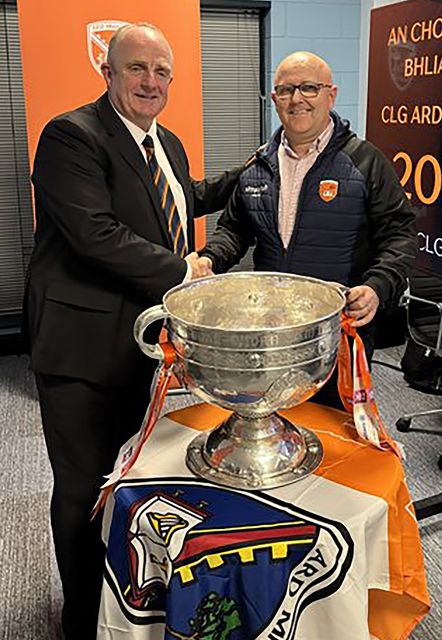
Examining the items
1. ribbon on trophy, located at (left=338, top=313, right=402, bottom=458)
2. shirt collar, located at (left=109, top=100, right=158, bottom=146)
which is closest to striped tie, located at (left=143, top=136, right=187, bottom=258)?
shirt collar, located at (left=109, top=100, right=158, bottom=146)

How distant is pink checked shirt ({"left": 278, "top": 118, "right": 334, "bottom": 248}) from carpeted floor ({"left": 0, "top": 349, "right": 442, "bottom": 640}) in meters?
1.15

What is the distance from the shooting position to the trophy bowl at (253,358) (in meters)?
1.15

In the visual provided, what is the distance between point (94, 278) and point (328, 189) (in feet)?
2.14

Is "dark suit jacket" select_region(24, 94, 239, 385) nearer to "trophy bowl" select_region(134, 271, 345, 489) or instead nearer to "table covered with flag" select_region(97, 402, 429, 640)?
"trophy bowl" select_region(134, 271, 345, 489)

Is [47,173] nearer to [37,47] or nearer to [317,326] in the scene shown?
[317,326]

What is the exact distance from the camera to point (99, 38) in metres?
3.10

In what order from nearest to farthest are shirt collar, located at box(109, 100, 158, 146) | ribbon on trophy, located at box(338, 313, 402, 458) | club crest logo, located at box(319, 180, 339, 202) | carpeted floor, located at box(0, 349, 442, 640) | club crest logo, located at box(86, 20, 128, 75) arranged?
ribbon on trophy, located at box(338, 313, 402, 458), shirt collar, located at box(109, 100, 158, 146), club crest logo, located at box(319, 180, 339, 202), carpeted floor, located at box(0, 349, 442, 640), club crest logo, located at box(86, 20, 128, 75)

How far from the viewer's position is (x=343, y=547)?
1.14 m

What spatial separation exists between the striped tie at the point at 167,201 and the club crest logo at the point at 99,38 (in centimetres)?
148

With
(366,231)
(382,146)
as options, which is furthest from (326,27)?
(366,231)

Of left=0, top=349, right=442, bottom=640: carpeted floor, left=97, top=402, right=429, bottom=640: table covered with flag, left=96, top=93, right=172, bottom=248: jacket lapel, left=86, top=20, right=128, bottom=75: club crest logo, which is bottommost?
left=0, top=349, right=442, bottom=640: carpeted floor

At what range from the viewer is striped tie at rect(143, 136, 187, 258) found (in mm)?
1792

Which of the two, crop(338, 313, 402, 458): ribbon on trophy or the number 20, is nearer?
crop(338, 313, 402, 458): ribbon on trophy

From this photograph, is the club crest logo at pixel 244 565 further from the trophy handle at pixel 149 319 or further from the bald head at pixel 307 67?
the bald head at pixel 307 67
